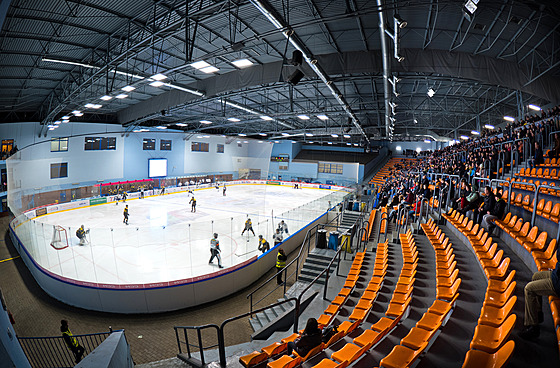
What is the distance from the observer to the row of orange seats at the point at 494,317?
2.76 m

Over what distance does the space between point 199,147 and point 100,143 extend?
1174cm

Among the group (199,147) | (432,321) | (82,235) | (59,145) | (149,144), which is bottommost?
(82,235)

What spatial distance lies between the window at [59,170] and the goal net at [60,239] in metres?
15.2

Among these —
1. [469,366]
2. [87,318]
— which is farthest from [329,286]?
[87,318]

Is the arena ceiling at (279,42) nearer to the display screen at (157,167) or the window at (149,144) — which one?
the window at (149,144)

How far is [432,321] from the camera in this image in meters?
4.04

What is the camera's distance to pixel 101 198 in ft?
76.9

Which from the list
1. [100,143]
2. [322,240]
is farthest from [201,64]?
[100,143]

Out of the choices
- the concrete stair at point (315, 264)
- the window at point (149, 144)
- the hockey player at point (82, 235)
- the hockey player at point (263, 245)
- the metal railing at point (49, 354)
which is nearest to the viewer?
the metal railing at point (49, 354)

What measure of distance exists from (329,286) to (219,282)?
4.12 m

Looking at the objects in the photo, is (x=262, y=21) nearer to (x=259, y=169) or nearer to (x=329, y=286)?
(x=329, y=286)

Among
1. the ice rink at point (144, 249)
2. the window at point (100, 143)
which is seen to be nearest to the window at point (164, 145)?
the window at point (100, 143)

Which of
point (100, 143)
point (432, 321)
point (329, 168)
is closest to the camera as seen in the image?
point (432, 321)

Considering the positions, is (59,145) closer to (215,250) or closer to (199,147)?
(199,147)
